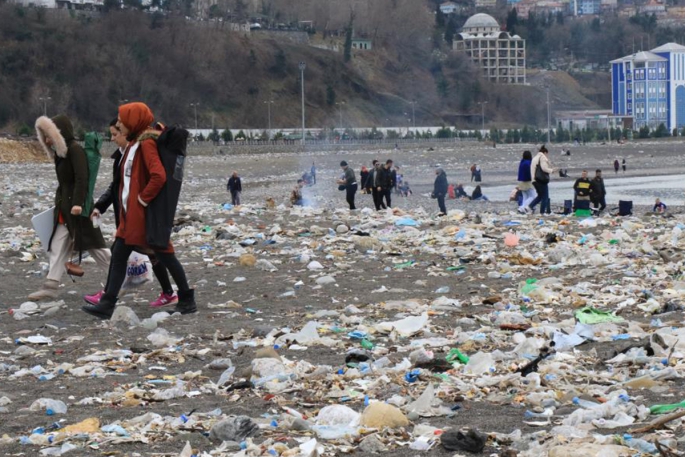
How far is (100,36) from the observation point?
9300 cm

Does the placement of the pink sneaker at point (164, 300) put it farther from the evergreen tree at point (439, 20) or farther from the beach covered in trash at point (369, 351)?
the evergreen tree at point (439, 20)

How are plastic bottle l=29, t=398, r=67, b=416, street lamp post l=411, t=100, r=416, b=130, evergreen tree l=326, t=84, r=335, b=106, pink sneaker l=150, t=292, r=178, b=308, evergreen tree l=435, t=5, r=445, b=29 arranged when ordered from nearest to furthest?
plastic bottle l=29, t=398, r=67, b=416 → pink sneaker l=150, t=292, r=178, b=308 → evergreen tree l=326, t=84, r=335, b=106 → street lamp post l=411, t=100, r=416, b=130 → evergreen tree l=435, t=5, r=445, b=29

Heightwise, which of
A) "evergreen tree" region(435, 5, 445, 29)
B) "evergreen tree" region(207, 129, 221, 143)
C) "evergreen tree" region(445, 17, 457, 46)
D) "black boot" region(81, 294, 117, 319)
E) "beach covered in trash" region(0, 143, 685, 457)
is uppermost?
"evergreen tree" region(435, 5, 445, 29)

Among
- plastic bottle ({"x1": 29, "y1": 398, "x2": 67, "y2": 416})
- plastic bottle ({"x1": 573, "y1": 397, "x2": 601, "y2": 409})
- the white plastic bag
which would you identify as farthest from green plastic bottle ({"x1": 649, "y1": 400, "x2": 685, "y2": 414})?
the white plastic bag

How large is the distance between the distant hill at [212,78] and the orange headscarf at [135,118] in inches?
2569

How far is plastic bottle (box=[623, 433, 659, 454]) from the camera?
14.0 feet

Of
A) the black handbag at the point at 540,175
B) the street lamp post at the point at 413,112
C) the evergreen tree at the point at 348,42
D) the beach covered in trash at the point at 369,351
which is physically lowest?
the beach covered in trash at the point at 369,351

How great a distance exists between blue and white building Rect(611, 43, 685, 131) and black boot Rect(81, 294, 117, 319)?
137690 mm

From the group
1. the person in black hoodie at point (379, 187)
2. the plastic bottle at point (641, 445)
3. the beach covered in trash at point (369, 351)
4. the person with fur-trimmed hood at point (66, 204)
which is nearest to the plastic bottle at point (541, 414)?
the beach covered in trash at point (369, 351)

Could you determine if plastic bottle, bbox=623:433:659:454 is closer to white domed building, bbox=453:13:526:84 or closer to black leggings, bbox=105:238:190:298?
black leggings, bbox=105:238:190:298

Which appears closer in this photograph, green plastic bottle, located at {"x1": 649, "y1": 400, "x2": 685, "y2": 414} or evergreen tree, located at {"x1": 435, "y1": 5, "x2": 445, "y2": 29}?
green plastic bottle, located at {"x1": 649, "y1": 400, "x2": 685, "y2": 414}

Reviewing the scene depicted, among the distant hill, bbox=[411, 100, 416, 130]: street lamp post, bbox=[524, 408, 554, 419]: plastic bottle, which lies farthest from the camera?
bbox=[411, 100, 416, 130]: street lamp post

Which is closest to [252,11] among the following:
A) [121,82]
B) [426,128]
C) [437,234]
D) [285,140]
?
[426,128]

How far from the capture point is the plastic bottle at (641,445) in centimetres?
426
